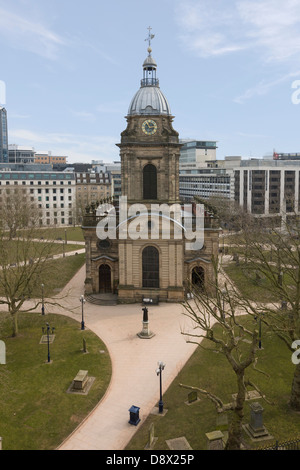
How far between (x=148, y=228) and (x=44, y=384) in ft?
69.7

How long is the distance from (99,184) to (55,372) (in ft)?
324

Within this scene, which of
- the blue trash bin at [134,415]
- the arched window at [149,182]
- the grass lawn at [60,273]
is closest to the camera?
the blue trash bin at [134,415]

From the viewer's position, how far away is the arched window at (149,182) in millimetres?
46875

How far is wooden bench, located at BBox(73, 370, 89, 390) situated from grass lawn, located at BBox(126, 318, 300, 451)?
5.60 metres

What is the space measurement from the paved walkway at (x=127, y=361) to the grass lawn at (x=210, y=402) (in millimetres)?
845

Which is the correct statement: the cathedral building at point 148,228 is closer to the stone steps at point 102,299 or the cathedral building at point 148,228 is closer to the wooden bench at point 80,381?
the stone steps at point 102,299

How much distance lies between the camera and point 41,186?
11488cm

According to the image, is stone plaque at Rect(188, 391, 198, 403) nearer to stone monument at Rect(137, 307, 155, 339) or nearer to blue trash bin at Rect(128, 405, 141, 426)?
blue trash bin at Rect(128, 405, 141, 426)

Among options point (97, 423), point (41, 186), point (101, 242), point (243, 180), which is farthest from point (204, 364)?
point (41, 186)

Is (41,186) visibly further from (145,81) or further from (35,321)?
(35,321)

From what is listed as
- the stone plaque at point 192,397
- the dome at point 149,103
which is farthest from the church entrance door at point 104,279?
the stone plaque at point 192,397

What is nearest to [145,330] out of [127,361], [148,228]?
[127,361]

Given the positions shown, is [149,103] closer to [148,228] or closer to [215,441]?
[148,228]

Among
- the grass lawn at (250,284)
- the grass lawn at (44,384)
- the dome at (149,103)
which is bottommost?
the grass lawn at (44,384)
